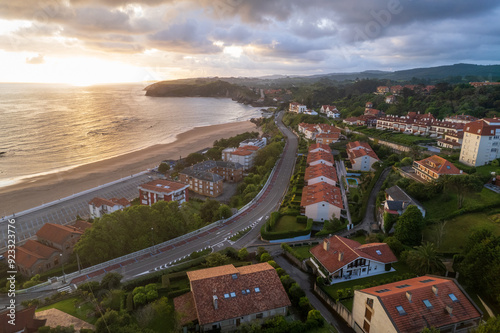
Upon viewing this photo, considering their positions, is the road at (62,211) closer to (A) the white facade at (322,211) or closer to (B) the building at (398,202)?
(A) the white facade at (322,211)

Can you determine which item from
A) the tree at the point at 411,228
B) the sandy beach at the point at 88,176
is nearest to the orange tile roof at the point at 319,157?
the tree at the point at 411,228

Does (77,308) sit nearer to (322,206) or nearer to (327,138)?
(322,206)

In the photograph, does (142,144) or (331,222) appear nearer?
(331,222)

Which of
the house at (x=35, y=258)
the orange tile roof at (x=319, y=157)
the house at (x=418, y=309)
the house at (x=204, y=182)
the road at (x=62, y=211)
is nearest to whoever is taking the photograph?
the house at (x=418, y=309)

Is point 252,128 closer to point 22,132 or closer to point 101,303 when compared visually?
point 22,132

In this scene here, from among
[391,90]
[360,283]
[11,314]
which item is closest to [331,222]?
[360,283]

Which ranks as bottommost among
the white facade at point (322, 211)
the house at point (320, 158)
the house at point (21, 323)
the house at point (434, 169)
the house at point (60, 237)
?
the house at point (60, 237)

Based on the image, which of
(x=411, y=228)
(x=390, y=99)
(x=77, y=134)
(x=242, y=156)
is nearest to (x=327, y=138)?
(x=242, y=156)
